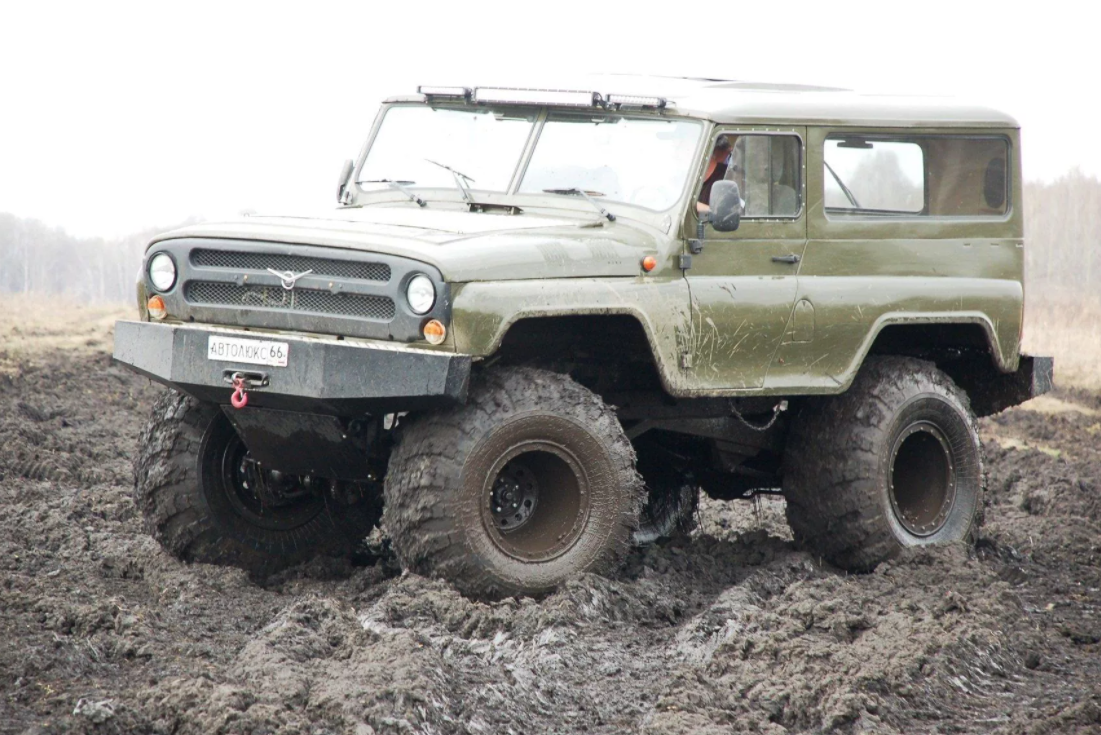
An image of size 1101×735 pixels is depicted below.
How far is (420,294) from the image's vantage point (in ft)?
21.2

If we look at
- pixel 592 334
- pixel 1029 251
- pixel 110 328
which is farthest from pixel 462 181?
pixel 1029 251

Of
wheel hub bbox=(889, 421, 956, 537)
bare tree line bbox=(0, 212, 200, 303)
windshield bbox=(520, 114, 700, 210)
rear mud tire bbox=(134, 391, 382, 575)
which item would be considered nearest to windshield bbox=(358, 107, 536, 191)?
windshield bbox=(520, 114, 700, 210)

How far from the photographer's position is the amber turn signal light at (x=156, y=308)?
280 inches

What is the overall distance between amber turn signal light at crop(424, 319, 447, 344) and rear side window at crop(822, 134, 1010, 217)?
2.89 m

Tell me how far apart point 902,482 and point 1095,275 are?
16.8 metres

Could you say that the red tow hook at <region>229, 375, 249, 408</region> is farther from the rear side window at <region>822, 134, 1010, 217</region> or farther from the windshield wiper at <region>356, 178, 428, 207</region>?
the rear side window at <region>822, 134, 1010, 217</region>

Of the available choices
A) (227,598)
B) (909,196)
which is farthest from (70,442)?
(909,196)

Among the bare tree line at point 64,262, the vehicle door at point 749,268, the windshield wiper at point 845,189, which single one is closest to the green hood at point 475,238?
the vehicle door at point 749,268

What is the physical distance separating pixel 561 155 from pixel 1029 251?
718 inches

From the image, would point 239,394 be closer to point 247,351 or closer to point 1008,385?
point 247,351

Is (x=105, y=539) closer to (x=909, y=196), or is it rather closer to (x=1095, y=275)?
(x=909, y=196)

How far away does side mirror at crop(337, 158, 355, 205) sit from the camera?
8.27m

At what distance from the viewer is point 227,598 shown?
23.0 ft

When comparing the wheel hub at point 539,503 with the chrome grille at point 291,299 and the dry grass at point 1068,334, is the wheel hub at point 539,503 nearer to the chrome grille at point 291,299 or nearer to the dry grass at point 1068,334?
the chrome grille at point 291,299
